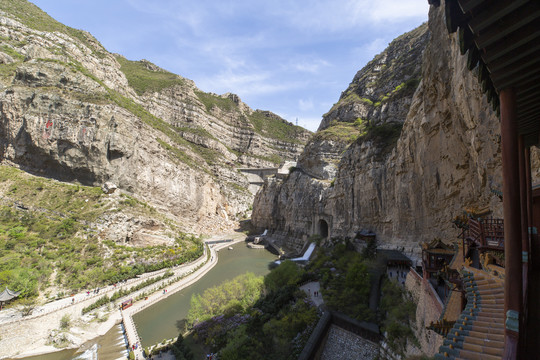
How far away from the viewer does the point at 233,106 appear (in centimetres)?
11388

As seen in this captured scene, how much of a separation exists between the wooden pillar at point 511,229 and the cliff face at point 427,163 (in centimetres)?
830

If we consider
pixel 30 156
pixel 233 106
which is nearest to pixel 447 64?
pixel 30 156

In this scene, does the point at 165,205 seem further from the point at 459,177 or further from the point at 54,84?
the point at 459,177

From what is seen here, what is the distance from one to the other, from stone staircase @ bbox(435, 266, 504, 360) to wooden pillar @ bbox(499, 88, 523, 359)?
2.10 ft

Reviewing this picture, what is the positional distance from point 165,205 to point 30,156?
2211cm

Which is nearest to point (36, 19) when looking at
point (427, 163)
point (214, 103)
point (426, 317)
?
point (214, 103)

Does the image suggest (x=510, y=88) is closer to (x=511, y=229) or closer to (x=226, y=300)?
(x=511, y=229)

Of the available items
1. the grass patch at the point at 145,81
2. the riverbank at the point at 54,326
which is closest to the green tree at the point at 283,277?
the riverbank at the point at 54,326

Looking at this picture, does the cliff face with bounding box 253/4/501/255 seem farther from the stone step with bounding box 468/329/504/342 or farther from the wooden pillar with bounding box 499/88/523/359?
the stone step with bounding box 468/329/504/342

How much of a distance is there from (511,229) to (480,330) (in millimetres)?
1934

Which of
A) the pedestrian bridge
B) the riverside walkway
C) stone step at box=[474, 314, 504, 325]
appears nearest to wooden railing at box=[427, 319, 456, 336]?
stone step at box=[474, 314, 504, 325]

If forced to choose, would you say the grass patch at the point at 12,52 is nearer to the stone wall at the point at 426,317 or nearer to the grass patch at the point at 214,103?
the grass patch at the point at 214,103

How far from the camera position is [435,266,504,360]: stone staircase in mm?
3123

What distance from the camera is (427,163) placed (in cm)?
1698
